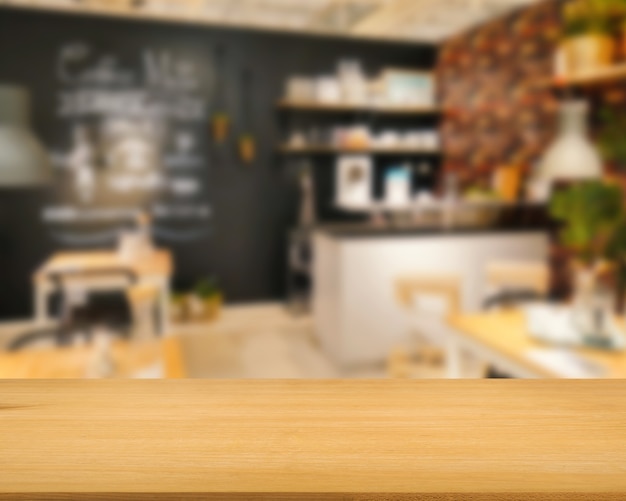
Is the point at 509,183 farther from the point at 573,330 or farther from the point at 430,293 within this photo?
the point at 573,330

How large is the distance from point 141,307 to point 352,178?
141 inches

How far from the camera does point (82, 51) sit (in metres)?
5.88

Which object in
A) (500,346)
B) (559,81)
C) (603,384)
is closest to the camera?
(603,384)

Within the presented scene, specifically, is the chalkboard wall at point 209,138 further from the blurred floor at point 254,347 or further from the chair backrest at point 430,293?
the chair backrest at point 430,293

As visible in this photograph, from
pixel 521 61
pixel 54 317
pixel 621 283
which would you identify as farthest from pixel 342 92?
pixel 621 283

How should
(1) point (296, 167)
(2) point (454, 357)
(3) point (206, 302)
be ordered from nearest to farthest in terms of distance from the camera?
(2) point (454, 357), (3) point (206, 302), (1) point (296, 167)

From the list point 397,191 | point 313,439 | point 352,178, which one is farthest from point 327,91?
point 313,439

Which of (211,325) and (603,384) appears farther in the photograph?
(211,325)

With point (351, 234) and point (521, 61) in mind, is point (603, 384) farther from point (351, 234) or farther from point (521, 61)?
point (521, 61)

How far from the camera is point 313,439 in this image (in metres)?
0.51

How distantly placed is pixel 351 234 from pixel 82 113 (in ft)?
10.3

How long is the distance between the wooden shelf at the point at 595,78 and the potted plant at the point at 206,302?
3.59 m

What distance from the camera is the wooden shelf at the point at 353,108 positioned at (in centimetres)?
618

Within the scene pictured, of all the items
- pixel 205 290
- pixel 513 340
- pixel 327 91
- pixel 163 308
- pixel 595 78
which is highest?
pixel 327 91
